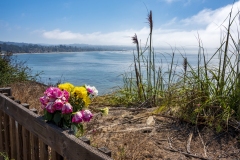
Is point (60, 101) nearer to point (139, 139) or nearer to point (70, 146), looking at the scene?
point (70, 146)

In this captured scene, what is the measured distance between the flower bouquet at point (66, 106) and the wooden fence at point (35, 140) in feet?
0.24

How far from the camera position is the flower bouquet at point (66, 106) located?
5.63 ft

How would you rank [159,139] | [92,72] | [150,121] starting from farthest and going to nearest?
[92,72] < [150,121] < [159,139]

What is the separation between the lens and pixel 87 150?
142 centimetres

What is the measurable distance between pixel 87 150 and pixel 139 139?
1.40m

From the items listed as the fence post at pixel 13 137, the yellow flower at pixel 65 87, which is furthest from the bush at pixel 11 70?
the yellow flower at pixel 65 87

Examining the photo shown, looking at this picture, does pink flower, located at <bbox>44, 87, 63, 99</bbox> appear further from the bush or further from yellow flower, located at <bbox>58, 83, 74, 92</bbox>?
the bush

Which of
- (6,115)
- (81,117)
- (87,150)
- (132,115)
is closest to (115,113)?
(132,115)

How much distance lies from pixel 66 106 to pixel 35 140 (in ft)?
1.68

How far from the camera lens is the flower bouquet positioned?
67.6 inches

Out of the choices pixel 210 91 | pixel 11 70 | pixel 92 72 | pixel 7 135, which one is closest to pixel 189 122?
pixel 210 91

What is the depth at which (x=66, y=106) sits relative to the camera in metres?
1.69

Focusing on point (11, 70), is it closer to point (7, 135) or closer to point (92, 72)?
point (7, 135)

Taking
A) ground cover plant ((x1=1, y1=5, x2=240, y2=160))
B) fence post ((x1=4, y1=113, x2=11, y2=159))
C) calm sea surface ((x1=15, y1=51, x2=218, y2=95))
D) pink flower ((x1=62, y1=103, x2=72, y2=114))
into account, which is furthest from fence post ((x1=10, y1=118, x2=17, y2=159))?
calm sea surface ((x1=15, y1=51, x2=218, y2=95))
